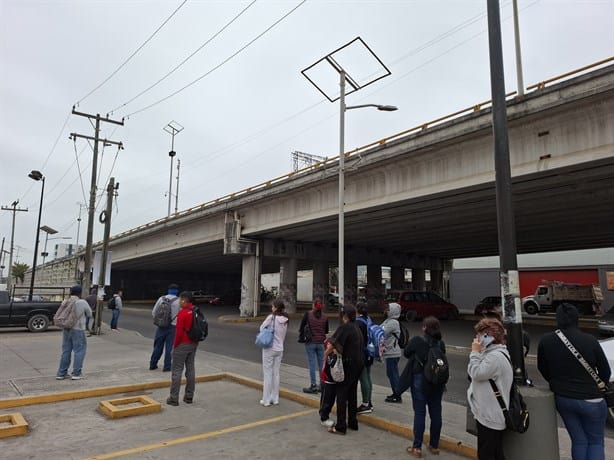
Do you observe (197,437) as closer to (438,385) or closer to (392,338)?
(438,385)

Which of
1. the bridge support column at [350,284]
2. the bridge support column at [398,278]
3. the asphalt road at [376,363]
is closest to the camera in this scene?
the asphalt road at [376,363]

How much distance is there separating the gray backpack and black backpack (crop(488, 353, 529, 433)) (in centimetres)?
760

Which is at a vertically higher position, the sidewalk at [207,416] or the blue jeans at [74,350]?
the blue jeans at [74,350]

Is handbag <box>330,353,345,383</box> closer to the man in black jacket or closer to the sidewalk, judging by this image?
the sidewalk

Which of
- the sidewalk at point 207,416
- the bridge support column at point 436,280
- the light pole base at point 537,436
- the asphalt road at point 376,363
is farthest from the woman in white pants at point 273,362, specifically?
the bridge support column at point 436,280

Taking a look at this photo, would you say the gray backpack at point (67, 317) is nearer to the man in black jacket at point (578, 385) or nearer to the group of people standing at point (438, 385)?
the group of people standing at point (438, 385)

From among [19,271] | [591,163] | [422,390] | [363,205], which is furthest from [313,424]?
[19,271]

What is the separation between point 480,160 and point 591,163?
10.6 ft

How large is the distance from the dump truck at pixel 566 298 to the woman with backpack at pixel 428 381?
32047 millimetres

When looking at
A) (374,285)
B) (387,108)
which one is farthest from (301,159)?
(387,108)

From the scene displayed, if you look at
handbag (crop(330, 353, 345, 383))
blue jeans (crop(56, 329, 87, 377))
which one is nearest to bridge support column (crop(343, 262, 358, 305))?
blue jeans (crop(56, 329, 87, 377))

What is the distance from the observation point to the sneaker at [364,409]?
243 inches

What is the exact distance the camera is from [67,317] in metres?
8.12

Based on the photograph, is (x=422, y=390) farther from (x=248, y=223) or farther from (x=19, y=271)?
(x=19, y=271)
